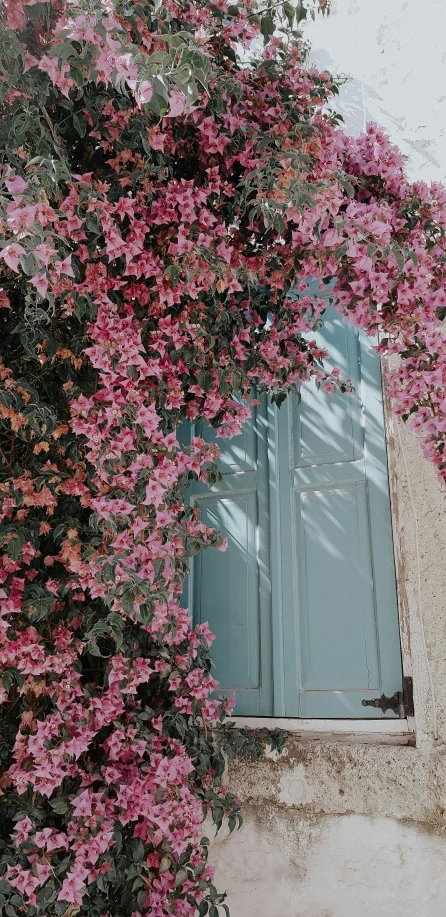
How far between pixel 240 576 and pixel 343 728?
69 cm

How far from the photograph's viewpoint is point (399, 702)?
230 centimetres

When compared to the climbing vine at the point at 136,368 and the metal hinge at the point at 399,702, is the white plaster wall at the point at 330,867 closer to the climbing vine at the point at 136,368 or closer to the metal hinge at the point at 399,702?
the metal hinge at the point at 399,702

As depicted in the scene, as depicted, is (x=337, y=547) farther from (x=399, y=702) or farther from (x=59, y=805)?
(x=59, y=805)

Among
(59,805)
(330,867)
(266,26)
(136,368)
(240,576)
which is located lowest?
(330,867)

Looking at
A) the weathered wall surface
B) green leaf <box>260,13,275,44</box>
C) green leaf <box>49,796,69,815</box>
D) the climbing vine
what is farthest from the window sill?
green leaf <box>260,13,275,44</box>

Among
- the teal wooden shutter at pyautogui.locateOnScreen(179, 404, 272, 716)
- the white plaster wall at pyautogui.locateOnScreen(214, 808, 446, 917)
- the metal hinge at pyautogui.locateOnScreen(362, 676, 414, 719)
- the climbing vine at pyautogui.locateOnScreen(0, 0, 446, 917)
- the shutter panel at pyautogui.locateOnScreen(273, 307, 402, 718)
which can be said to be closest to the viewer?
the climbing vine at pyautogui.locateOnScreen(0, 0, 446, 917)

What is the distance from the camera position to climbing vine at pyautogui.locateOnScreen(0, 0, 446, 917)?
62.1 inches

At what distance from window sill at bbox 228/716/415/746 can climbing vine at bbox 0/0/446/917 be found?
507 mm

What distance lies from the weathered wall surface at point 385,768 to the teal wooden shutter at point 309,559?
0.10 metres

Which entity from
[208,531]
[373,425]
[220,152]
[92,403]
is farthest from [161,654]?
[220,152]

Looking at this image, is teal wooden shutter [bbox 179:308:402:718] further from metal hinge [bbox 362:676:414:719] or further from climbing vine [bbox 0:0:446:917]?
climbing vine [bbox 0:0:446:917]

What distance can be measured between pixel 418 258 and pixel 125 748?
1441mm

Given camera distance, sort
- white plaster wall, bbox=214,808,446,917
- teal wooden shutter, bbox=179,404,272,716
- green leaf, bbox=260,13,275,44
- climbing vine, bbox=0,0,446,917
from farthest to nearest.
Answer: teal wooden shutter, bbox=179,404,272,716 → white plaster wall, bbox=214,808,446,917 → green leaf, bbox=260,13,275,44 → climbing vine, bbox=0,0,446,917

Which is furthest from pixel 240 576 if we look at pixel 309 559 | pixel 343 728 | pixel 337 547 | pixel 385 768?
pixel 385 768
